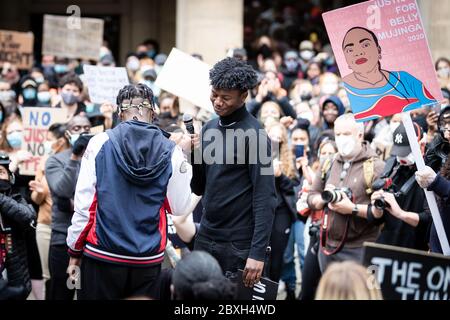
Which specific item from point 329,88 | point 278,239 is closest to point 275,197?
point 278,239

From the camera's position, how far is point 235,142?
600cm

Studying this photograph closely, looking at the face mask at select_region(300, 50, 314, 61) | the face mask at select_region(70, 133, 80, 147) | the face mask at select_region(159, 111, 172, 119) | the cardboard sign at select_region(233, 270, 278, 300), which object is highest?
the face mask at select_region(300, 50, 314, 61)

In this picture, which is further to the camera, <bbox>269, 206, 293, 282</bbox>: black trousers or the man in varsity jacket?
<bbox>269, 206, 293, 282</bbox>: black trousers

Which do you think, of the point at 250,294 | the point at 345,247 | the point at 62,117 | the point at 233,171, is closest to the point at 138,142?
the point at 233,171

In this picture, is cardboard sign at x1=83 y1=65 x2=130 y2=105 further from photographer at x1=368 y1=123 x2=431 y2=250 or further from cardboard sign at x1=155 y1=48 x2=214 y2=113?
photographer at x1=368 y1=123 x2=431 y2=250

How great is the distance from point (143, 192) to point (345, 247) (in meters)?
2.36

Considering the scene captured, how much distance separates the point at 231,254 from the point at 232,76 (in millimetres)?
1074

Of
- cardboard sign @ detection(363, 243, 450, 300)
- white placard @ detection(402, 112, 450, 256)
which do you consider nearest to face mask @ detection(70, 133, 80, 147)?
white placard @ detection(402, 112, 450, 256)

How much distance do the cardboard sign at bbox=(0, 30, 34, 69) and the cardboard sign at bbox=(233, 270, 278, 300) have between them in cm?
928

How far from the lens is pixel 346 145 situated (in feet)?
25.1

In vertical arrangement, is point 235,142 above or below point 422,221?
above

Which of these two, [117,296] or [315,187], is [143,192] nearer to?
[117,296]

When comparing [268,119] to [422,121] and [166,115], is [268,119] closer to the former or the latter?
[166,115]

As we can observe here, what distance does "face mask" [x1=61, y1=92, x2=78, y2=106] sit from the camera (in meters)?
10.1
